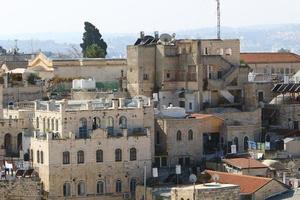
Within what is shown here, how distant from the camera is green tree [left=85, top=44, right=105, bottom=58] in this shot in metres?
81.3

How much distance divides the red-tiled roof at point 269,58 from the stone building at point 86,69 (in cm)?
1324

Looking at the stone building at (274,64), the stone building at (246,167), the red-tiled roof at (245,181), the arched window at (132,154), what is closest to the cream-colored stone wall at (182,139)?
the stone building at (246,167)

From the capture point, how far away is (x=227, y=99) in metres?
66.1

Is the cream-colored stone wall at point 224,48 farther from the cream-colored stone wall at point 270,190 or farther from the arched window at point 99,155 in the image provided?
the cream-colored stone wall at point 270,190

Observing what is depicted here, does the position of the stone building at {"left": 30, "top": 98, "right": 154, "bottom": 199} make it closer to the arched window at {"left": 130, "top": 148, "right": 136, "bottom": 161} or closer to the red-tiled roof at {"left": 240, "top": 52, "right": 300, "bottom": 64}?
the arched window at {"left": 130, "top": 148, "right": 136, "bottom": 161}

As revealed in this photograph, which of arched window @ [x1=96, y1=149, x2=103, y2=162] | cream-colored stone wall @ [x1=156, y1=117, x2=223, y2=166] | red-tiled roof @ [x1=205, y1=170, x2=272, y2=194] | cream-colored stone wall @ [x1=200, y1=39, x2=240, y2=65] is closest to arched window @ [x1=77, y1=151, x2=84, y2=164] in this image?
arched window @ [x1=96, y1=149, x2=103, y2=162]

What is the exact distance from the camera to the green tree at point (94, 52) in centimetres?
8131

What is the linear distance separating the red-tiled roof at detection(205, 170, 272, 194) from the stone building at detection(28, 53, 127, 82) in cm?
1745

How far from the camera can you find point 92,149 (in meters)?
55.2

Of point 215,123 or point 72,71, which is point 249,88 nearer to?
point 215,123

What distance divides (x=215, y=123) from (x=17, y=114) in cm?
1018

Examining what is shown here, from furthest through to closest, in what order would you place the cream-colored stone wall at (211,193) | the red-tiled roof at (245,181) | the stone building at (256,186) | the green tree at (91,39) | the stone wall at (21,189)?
the green tree at (91,39) → the stone wall at (21,189) → the red-tiled roof at (245,181) → the stone building at (256,186) → the cream-colored stone wall at (211,193)

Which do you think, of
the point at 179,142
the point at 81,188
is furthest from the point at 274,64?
the point at 81,188

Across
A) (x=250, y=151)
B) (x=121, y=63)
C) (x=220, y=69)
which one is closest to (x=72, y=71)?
(x=121, y=63)
